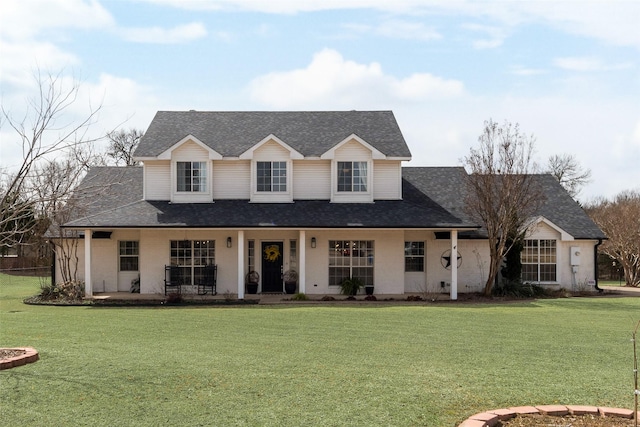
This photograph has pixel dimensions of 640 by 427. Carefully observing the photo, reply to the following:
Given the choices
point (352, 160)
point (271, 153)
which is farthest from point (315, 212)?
point (271, 153)

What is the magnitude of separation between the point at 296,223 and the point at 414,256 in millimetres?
5446

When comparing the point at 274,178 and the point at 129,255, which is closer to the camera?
the point at 274,178

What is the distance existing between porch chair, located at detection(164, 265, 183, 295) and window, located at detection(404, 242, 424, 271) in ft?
28.9

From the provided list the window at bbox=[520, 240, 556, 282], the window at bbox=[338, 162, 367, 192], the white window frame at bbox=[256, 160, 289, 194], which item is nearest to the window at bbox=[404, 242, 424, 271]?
the window at bbox=[338, 162, 367, 192]

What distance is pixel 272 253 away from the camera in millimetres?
24797

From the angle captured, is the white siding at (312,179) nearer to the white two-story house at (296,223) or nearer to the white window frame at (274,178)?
the white two-story house at (296,223)

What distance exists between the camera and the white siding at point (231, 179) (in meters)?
25.5

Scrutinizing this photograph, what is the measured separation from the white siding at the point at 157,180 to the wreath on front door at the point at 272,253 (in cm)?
451

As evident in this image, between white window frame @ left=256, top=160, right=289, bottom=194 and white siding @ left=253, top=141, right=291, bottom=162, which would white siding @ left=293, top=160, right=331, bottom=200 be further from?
white siding @ left=253, top=141, right=291, bottom=162

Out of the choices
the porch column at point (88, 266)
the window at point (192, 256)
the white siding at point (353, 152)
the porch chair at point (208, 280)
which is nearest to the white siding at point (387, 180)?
the white siding at point (353, 152)

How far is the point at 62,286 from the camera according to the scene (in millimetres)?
23438

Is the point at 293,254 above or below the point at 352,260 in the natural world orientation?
above

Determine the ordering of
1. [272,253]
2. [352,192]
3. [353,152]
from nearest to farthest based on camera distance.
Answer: [272,253] → [353,152] → [352,192]

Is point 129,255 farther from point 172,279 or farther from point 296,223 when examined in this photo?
point 296,223
